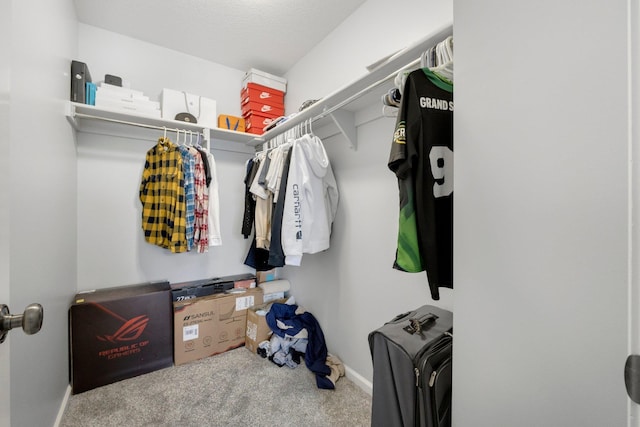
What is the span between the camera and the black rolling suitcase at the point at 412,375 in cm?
78

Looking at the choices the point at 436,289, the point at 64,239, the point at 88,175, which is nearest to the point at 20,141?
the point at 64,239

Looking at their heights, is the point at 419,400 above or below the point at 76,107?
below

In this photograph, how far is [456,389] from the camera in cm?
65

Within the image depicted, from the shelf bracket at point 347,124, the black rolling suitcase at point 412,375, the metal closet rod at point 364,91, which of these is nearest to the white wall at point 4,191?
the black rolling suitcase at point 412,375

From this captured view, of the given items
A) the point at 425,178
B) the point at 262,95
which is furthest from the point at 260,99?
the point at 425,178

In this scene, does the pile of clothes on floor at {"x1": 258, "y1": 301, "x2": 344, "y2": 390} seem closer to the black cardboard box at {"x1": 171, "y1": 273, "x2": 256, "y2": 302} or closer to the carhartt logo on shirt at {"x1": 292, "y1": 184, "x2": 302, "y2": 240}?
the black cardboard box at {"x1": 171, "y1": 273, "x2": 256, "y2": 302}

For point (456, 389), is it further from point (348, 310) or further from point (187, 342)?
point (187, 342)

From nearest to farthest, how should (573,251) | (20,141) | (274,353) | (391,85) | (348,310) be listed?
(573,251) → (20,141) → (391,85) → (348,310) → (274,353)

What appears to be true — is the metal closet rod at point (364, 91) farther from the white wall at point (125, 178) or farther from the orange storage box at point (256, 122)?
the white wall at point (125, 178)

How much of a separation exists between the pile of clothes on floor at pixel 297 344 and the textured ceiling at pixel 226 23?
2.19 meters

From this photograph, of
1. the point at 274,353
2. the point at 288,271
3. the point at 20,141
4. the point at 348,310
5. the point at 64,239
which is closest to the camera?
the point at 20,141

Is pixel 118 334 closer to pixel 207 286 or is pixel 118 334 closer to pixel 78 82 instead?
pixel 207 286

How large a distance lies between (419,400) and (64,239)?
203 cm

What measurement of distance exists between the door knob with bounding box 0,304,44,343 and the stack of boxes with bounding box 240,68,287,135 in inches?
80.3
